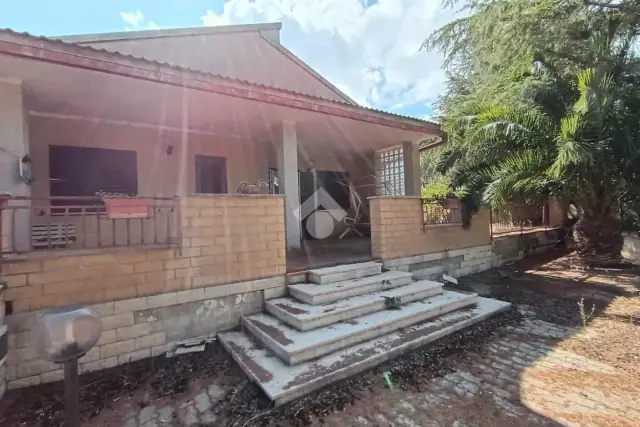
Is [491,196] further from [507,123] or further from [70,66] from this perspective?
[70,66]

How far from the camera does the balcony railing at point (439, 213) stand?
285 inches

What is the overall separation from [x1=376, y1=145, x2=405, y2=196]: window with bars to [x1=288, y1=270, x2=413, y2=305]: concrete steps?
4.65m

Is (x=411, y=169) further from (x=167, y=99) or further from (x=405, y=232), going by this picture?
(x=167, y=99)

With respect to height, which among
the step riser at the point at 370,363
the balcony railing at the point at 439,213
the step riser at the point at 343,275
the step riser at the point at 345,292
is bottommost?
the step riser at the point at 370,363

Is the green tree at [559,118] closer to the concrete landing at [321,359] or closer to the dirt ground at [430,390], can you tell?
the dirt ground at [430,390]

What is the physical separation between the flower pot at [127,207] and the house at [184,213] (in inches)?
0.9

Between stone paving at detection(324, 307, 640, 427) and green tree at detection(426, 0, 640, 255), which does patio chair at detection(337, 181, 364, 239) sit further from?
stone paving at detection(324, 307, 640, 427)

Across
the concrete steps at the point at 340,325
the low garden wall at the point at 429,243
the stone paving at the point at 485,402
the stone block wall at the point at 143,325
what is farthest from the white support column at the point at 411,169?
the stone paving at the point at 485,402

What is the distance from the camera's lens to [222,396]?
3174mm

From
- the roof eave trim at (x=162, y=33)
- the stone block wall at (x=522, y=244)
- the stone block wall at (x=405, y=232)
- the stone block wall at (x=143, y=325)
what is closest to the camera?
the stone block wall at (x=143, y=325)

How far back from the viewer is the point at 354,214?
37.0ft

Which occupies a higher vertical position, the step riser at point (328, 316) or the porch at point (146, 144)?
the porch at point (146, 144)

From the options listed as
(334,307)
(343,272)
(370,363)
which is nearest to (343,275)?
(343,272)

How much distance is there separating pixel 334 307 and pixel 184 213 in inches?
94.5
